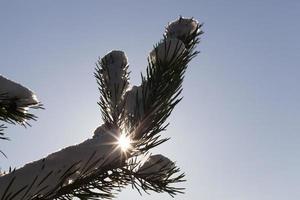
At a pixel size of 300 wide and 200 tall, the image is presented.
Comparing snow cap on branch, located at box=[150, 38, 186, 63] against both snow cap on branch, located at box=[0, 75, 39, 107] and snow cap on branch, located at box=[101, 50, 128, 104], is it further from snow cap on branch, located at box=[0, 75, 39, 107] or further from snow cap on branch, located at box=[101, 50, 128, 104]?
snow cap on branch, located at box=[0, 75, 39, 107]

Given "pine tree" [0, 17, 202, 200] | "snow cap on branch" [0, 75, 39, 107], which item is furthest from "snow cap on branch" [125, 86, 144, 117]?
"snow cap on branch" [0, 75, 39, 107]

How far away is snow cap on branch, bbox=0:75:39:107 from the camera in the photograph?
7.99 ft

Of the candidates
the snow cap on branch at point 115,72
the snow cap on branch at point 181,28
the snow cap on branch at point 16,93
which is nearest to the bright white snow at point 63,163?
the snow cap on branch at point 115,72

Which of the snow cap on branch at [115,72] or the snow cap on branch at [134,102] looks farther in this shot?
the snow cap on branch at [115,72]

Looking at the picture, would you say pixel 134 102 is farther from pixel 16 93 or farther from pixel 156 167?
pixel 16 93

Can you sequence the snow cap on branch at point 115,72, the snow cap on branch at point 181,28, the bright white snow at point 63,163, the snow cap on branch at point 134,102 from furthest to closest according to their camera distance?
the snow cap on branch at point 181,28, the snow cap on branch at point 115,72, the snow cap on branch at point 134,102, the bright white snow at point 63,163

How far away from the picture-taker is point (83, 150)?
77.7 inches

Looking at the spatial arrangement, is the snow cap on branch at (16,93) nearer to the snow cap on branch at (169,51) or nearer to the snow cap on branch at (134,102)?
the snow cap on branch at (134,102)

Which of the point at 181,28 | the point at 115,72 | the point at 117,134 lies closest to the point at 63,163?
the point at 117,134

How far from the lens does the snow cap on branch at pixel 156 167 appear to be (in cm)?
245

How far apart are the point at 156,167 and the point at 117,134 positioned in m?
0.37

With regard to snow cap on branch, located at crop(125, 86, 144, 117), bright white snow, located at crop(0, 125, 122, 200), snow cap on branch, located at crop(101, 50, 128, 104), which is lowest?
bright white snow, located at crop(0, 125, 122, 200)

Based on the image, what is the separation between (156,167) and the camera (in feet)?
8.14

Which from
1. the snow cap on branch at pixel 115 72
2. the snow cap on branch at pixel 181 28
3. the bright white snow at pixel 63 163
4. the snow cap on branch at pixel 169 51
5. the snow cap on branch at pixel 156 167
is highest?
the snow cap on branch at pixel 181 28
